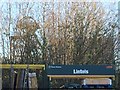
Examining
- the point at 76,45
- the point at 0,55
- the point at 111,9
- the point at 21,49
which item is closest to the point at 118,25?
the point at 111,9

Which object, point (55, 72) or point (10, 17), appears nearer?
point (55, 72)

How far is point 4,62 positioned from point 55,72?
0.45 meters

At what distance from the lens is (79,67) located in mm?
2805

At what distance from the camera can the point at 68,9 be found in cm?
293

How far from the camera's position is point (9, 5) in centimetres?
295

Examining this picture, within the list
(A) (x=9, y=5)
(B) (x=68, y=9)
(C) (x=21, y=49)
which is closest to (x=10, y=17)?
(A) (x=9, y=5)

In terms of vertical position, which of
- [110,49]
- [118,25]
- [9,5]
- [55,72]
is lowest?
[55,72]

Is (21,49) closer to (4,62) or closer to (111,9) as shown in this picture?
(4,62)

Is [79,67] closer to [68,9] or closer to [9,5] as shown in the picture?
[68,9]

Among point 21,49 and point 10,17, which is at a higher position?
point 10,17

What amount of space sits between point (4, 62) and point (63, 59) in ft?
1.63

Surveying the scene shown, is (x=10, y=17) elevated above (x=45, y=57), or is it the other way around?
(x=10, y=17)

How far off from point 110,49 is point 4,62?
90 cm

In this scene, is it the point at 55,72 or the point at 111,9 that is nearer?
the point at 55,72
